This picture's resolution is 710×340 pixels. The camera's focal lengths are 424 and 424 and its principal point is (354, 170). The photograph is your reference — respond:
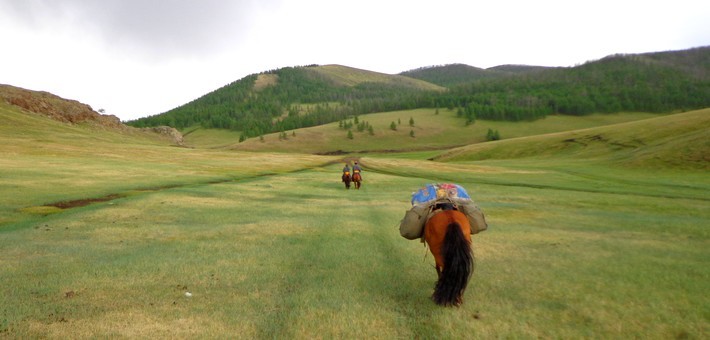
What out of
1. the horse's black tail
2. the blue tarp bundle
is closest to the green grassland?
the horse's black tail

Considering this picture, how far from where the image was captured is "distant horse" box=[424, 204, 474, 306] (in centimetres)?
712

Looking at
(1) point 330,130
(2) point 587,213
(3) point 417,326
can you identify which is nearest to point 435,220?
(3) point 417,326

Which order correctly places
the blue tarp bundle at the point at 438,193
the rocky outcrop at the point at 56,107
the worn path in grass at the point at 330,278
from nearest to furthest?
the worn path in grass at the point at 330,278 < the blue tarp bundle at the point at 438,193 < the rocky outcrop at the point at 56,107

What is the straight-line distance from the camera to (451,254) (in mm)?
7145

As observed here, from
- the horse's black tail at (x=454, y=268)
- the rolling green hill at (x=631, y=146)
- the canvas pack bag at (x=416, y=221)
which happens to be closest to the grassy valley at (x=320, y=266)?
the horse's black tail at (x=454, y=268)

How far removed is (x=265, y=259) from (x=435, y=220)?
491 centimetres

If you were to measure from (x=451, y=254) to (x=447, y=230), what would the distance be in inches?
18.1

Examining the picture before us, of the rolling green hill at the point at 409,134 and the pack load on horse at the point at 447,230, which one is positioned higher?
the pack load on horse at the point at 447,230

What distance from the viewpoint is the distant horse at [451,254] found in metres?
7.12

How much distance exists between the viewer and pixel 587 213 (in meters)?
20.3

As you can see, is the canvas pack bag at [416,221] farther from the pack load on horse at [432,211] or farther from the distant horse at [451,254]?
the distant horse at [451,254]

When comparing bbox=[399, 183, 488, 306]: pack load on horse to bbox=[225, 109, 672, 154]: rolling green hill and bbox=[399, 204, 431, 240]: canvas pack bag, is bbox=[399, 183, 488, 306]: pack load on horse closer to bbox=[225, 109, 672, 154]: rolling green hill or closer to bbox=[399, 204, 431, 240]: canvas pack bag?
bbox=[399, 204, 431, 240]: canvas pack bag

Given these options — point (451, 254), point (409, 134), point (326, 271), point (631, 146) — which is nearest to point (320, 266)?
point (326, 271)

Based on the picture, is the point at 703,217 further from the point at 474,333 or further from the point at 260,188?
the point at 260,188
